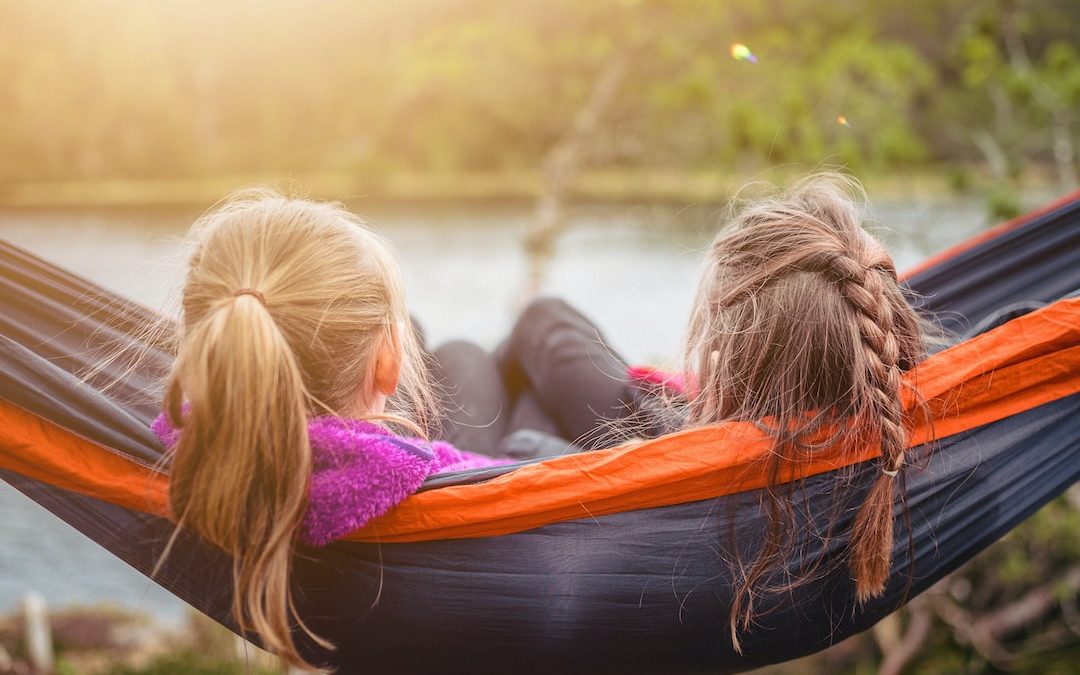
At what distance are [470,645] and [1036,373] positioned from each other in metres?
0.82

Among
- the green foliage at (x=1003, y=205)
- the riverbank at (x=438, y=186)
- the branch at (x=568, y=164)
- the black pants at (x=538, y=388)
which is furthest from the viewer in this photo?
the branch at (x=568, y=164)

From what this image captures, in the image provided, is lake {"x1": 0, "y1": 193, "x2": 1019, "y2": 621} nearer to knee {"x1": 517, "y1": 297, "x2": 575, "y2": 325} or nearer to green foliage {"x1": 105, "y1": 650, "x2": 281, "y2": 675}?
knee {"x1": 517, "y1": 297, "x2": 575, "y2": 325}

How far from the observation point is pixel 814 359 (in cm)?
98

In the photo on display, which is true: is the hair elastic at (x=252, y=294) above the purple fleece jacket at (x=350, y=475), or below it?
above

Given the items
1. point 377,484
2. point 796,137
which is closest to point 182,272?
point 377,484

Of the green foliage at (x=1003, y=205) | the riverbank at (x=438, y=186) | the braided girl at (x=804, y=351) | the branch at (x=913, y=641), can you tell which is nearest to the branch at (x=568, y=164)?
the riverbank at (x=438, y=186)

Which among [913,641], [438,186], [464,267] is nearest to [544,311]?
[913,641]

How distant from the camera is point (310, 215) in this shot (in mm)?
948

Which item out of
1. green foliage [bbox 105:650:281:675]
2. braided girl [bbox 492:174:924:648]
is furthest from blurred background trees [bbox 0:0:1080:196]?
green foliage [bbox 105:650:281:675]

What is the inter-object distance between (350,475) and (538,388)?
72 cm

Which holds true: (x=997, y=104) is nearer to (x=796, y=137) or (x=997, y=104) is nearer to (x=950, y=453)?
(x=796, y=137)

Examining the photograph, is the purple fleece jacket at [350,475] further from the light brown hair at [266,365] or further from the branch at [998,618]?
the branch at [998,618]

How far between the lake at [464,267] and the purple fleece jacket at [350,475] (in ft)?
0.87

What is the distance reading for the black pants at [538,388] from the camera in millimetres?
1434
